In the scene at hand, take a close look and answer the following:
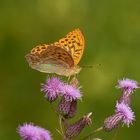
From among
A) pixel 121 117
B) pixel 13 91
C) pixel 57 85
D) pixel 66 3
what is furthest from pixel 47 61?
pixel 66 3

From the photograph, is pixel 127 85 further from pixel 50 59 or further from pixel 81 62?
pixel 81 62

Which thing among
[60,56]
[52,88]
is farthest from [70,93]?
[60,56]

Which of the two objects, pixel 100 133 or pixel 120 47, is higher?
pixel 120 47

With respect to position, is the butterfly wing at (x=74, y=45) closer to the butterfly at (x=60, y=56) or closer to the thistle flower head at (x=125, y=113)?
the butterfly at (x=60, y=56)

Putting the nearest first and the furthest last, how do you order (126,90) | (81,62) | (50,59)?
(50,59), (126,90), (81,62)

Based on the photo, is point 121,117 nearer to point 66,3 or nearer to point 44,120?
point 44,120

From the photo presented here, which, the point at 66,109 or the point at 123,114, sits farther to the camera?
the point at 123,114

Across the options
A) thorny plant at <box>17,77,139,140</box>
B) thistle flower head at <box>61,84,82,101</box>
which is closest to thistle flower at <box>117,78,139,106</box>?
thorny plant at <box>17,77,139,140</box>
